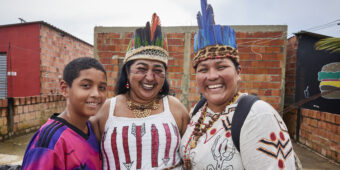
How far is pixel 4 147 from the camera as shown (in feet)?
14.6

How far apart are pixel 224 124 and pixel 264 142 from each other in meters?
0.30

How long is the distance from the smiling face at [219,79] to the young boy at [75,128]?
2.72ft

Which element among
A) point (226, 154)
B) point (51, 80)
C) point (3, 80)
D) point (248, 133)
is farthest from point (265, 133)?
point (3, 80)

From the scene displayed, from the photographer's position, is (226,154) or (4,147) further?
(4,147)

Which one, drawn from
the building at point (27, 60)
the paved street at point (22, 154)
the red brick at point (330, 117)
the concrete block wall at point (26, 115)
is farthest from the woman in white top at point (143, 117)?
the building at point (27, 60)

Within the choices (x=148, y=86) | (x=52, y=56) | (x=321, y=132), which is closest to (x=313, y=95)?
(x=321, y=132)

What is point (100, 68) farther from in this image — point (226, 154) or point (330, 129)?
point (330, 129)

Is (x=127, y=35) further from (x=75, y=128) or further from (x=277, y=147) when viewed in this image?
(x=277, y=147)

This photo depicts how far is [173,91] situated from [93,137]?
10.2 feet

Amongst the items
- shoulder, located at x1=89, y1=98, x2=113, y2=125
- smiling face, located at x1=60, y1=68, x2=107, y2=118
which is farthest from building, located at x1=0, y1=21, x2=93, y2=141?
smiling face, located at x1=60, y1=68, x2=107, y2=118

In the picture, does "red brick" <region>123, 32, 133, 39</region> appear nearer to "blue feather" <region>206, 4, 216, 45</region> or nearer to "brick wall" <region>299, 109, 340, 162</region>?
"blue feather" <region>206, 4, 216, 45</region>

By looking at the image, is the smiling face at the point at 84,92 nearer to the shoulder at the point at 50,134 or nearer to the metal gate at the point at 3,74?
the shoulder at the point at 50,134

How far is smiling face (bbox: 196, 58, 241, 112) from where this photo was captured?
1395mm

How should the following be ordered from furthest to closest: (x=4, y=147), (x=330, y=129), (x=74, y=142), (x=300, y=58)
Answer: (x=300, y=58) → (x=4, y=147) → (x=330, y=129) → (x=74, y=142)
